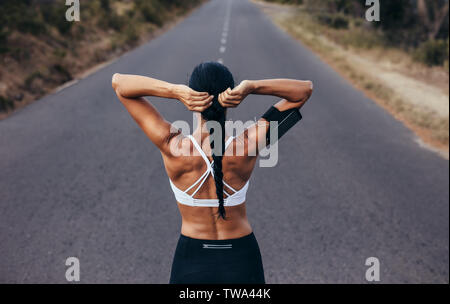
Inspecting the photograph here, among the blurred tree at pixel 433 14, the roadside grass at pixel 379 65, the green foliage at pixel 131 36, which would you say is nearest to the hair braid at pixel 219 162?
the roadside grass at pixel 379 65

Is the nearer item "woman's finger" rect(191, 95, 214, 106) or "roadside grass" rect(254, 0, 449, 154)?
"woman's finger" rect(191, 95, 214, 106)

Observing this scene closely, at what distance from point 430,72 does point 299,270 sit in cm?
1302

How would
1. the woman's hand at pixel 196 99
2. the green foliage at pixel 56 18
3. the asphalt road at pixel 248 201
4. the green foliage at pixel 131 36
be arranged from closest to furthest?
the woman's hand at pixel 196 99 < the asphalt road at pixel 248 201 < the green foliage at pixel 56 18 < the green foliage at pixel 131 36

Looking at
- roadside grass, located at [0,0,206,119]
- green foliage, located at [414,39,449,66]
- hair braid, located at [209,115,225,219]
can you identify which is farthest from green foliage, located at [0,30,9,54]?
green foliage, located at [414,39,449,66]

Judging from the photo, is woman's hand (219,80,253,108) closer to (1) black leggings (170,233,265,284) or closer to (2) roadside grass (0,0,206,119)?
(1) black leggings (170,233,265,284)

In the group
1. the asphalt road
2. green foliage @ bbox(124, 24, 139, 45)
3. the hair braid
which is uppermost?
green foliage @ bbox(124, 24, 139, 45)

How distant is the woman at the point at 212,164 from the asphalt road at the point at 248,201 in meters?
1.53

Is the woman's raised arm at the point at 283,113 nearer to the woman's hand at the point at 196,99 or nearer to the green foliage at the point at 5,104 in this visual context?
the woman's hand at the point at 196,99

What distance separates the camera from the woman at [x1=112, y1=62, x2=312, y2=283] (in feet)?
5.00

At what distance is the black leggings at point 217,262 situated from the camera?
1716 mm

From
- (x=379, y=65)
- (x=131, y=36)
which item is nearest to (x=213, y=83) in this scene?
(x=379, y=65)

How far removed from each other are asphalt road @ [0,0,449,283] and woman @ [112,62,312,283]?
1.53m

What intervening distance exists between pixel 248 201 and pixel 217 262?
9.61 feet

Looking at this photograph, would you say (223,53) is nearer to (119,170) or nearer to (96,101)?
(96,101)
